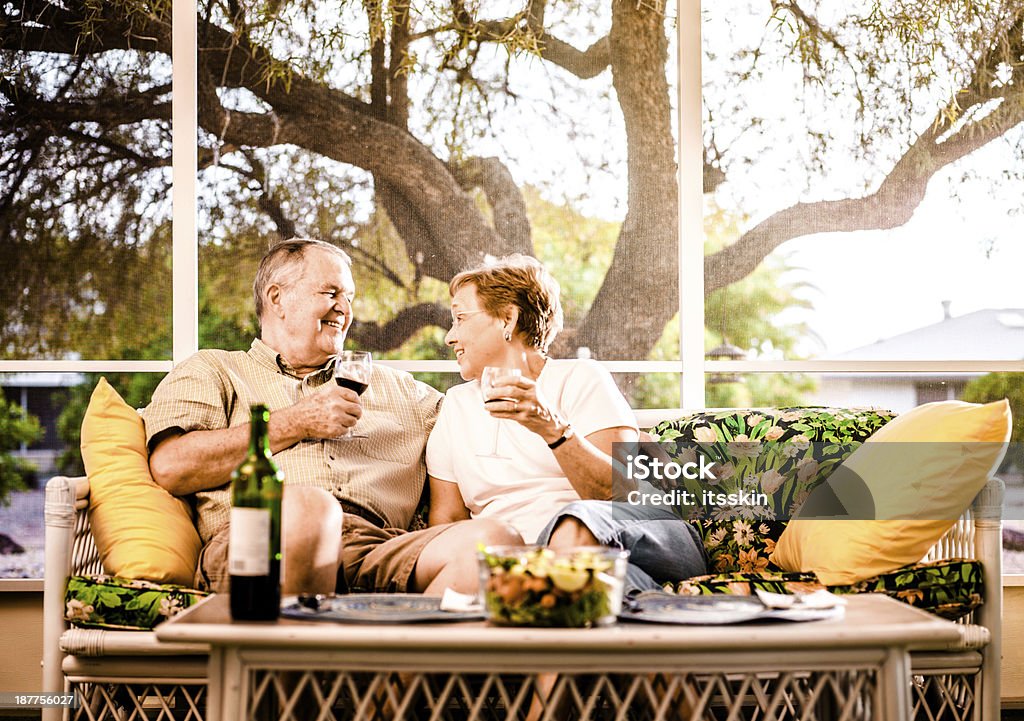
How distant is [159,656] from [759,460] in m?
1.52

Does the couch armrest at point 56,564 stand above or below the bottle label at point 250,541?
below

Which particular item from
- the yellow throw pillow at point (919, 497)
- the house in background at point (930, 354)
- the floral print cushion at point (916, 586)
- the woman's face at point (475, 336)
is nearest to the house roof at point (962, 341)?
the house in background at point (930, 354)

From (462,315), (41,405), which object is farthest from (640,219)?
(41,405)

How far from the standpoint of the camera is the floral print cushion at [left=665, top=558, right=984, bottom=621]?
6.81ft

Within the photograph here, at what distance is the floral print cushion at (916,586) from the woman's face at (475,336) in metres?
0.73

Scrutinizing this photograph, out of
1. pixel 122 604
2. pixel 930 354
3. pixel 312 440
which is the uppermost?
pixel 930 354

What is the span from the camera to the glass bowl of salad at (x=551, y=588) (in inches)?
Result: 55.4

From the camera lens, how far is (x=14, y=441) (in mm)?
3010

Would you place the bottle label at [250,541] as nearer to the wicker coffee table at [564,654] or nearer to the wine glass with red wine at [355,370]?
the wicker coffee table at [564,654]

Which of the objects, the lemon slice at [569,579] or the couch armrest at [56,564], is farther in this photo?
the couch armrest at [56,564]

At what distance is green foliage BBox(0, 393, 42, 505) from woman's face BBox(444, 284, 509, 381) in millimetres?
1455

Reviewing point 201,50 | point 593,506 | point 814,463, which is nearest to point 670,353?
point 814,463

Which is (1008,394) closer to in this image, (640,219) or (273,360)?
(640,219)

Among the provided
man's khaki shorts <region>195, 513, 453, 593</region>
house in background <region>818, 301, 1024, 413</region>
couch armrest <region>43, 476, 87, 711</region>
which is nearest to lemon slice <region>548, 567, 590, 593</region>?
man's khaki shorts <region>195, 513, 453, 593</region>
